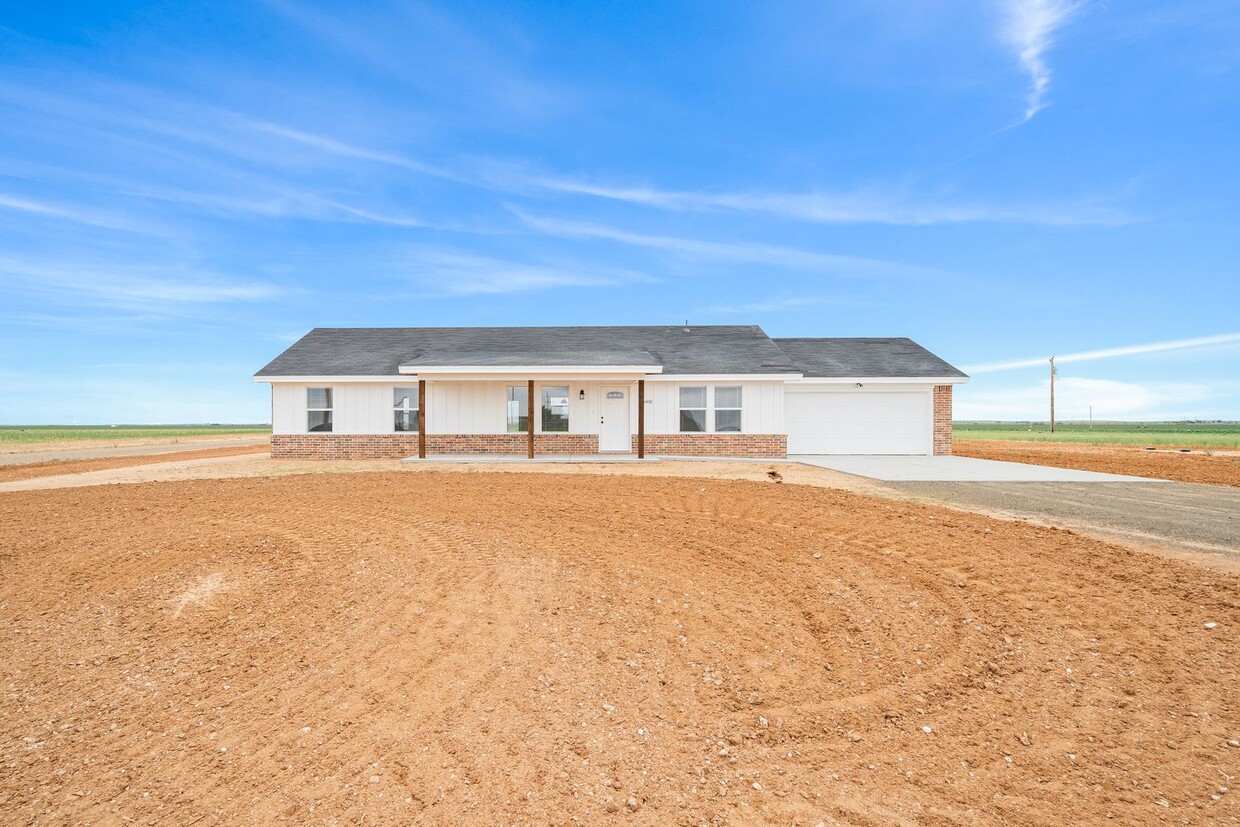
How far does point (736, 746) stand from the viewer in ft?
11.7

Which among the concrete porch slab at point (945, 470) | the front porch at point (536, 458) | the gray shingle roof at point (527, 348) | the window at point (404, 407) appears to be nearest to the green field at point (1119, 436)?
the concrete porch slab at point (945, 470)

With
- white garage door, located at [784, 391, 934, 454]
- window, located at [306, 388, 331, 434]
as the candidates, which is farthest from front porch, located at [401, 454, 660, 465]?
white garage door, located at [784, 391, 934, 454]

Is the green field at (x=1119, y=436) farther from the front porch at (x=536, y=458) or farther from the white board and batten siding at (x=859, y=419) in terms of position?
the front porch at (x=536, y=458)

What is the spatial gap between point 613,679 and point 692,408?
16.1 metres

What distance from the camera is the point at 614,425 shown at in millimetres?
20219

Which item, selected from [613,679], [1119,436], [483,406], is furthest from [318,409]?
[1119,436]

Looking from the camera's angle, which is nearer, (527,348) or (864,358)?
(527,348)

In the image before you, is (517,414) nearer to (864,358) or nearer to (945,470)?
(945,470)

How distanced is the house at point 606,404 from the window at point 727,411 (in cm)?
3

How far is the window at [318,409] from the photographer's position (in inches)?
807

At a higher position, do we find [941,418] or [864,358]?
[864,358]

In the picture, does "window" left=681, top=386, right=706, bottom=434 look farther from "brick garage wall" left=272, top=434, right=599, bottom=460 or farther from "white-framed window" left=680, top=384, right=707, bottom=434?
"brick garage wall" left=272, top=434, right=599, bottom=460

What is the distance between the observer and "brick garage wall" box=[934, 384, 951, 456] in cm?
2131

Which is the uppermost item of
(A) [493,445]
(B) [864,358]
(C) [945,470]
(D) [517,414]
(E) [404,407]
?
(B) [864,358]
